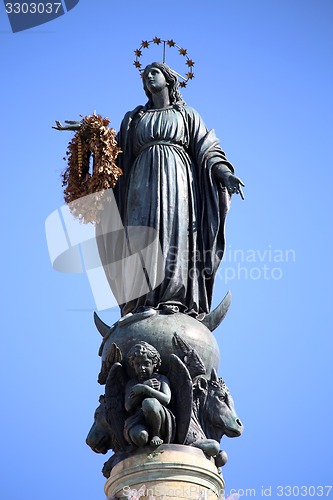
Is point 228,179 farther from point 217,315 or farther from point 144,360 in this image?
point 144,360

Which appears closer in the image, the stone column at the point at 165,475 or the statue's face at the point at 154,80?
the stone column at the point at 165,475

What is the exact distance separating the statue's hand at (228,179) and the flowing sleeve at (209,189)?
3.5 inches

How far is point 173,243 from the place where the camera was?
15398 mm

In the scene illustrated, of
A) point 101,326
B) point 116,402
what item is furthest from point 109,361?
point 101,326

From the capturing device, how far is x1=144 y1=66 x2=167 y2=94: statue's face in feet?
54.9

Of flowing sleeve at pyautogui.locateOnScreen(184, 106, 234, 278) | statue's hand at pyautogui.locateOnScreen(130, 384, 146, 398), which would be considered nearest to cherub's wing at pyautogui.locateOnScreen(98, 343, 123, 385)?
statue's hand at pyautogui.locateOnScreen(130, 384, 146, 398)

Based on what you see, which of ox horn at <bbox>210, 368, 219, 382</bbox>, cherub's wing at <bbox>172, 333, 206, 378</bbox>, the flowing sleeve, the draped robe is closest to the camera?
cherub's wing at <bbox>172, 333, 206, 378</bbox>

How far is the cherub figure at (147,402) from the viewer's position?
13469 millimetres

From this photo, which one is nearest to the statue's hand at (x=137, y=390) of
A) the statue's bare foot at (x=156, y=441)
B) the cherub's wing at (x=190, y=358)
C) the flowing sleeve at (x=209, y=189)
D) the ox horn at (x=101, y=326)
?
the statue's bare foot at (x=156, y=441)

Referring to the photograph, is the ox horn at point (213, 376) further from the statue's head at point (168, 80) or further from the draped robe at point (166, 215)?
the statue's head at point (168, 80)

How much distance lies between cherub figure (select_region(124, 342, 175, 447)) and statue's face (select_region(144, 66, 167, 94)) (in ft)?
14.7

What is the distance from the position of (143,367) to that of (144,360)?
9 cm

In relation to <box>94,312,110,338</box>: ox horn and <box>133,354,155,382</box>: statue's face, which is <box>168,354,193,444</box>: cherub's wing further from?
<box>94,312,110,338</box>: ox horn

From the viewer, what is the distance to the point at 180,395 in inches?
543
